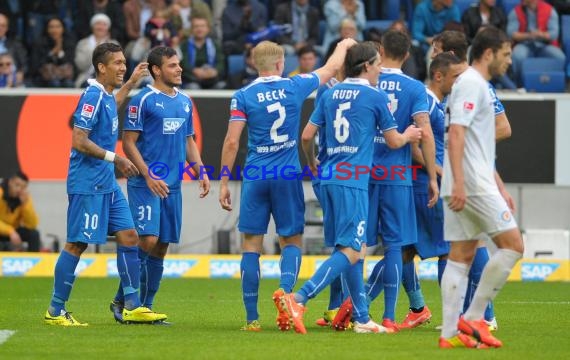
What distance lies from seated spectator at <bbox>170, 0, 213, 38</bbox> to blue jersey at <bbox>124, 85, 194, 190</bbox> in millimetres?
9072

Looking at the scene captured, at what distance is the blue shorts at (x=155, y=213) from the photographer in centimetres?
1108

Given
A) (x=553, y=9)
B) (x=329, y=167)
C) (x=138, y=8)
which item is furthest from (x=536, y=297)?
(x=138, y=8)

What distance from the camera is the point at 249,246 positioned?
34.8 ft

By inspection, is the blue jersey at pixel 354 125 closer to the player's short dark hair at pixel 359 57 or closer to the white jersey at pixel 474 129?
the player's short dark hair at pixel 359 57

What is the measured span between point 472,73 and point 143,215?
11.5ft

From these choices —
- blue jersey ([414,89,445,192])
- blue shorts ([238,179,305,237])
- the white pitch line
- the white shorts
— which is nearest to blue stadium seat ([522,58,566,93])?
blue jersey ([414,89,445,192])

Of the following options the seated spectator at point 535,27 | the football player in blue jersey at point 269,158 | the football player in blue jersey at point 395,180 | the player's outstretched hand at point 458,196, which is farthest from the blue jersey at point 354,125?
the seated spectator at point 535,27

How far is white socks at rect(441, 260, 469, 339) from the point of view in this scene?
352 inches

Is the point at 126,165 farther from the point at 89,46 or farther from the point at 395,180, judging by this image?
the point at 89,46

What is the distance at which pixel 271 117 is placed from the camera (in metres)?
10.5

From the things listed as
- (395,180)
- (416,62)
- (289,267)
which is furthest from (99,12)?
(395,180)

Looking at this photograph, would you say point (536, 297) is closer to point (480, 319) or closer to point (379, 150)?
point (379, 150)

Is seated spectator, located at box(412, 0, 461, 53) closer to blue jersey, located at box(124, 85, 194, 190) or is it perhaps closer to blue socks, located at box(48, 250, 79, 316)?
blue jersey, located at box(124, 85, 194, 190)

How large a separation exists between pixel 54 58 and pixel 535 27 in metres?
7.76
